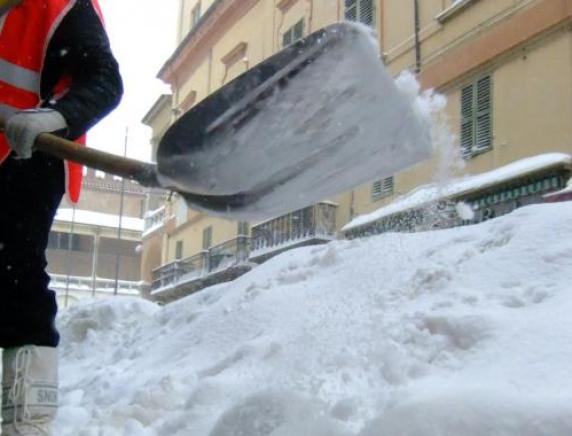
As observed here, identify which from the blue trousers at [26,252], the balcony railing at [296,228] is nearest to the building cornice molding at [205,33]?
the balcony railing at [296,228]

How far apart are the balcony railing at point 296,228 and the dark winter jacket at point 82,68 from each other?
34.5 feet

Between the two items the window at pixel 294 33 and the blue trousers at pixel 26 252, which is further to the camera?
the window at pixel 294 33

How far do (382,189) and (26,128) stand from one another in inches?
399

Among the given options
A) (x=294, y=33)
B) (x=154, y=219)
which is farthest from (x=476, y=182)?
(x=154, y=219)

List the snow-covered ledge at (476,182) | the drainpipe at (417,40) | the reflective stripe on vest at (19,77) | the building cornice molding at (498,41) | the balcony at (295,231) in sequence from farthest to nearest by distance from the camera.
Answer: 1. the balcony at (295,231)
2. the drainpipe at (417,40)
3. the building cornice molding at (498,41)
4. the snow-covered ledge at (476,182)
5. the reflective stripe on vest at (19,77)

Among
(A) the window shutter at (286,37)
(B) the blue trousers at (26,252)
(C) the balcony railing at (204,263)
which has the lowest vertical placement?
(B) the blue trousers at (26,252)

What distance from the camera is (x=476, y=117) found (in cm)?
1009

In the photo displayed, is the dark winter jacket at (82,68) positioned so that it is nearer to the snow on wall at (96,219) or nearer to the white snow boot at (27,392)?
the white snow boot at (27,392)

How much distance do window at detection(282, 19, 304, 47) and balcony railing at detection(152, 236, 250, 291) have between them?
15.5 feet

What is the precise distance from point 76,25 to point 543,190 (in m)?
7.00

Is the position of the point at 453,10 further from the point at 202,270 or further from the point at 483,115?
the point at 202,270

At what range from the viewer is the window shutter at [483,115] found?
32.2 feet

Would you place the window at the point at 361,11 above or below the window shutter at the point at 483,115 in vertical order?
above

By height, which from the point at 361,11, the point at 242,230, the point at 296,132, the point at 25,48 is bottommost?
the point at 296,132
